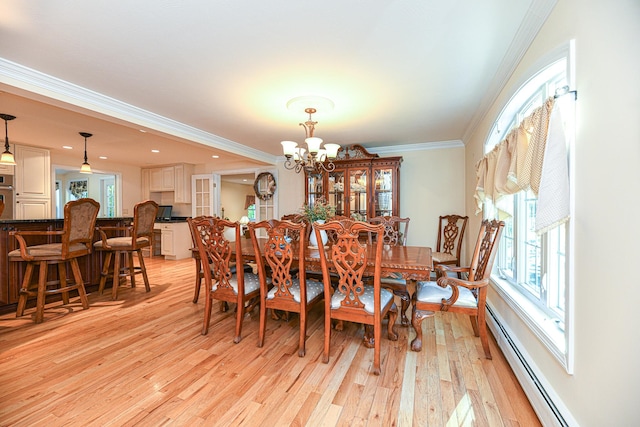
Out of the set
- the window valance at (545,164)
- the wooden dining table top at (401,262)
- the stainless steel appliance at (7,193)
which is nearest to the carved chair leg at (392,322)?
the wooden dining table top at (401,262)

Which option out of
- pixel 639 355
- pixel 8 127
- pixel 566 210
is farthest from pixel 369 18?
pixel 8 127

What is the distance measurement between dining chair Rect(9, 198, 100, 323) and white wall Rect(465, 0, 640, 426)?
4.04 m

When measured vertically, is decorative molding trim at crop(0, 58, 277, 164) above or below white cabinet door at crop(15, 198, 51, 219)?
above

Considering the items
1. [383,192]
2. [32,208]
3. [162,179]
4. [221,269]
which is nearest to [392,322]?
[221,269]

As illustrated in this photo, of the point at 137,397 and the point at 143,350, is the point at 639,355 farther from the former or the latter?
the point at 143,350

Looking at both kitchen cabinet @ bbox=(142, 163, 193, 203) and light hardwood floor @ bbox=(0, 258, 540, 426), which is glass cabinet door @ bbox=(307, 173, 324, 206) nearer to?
light hardwood floor @ bbox=(0, 258, 540, 426)

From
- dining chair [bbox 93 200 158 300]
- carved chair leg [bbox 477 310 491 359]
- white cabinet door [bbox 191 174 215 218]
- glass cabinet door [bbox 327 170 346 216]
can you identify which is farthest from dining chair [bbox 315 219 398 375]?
white cabinet door [bbox 191 174 215 218]

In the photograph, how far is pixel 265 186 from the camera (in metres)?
5.88

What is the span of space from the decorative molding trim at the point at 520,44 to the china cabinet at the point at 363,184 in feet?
5.80

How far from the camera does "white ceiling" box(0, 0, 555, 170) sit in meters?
1.51

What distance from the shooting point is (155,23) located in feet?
5.23

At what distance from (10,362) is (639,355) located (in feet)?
11.8

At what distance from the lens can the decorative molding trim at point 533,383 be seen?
133 centimetres

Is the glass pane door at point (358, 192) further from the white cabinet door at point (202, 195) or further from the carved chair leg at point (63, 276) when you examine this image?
the carved chair leg at point (63, 276)
